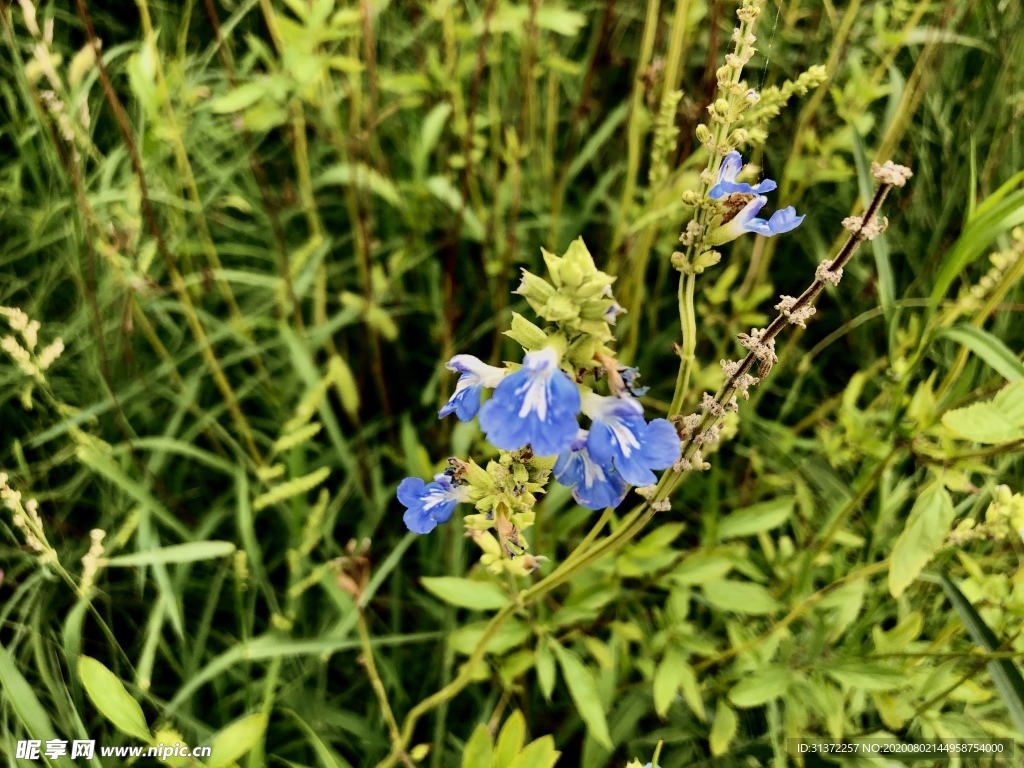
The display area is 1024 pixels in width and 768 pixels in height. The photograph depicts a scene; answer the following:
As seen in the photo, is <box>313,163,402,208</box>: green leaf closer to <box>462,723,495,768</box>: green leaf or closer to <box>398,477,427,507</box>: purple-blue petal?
<box>398,477,427,507</box>: purple-blue petal

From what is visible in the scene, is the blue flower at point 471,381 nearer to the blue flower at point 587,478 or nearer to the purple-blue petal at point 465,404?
the purple-blue petal at point 465,404

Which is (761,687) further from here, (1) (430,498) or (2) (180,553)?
(2) (180,553)

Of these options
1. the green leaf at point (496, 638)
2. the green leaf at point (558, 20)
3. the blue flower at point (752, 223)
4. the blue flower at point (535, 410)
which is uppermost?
the green leaf at point (558, 20)

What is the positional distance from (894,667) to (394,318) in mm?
1736

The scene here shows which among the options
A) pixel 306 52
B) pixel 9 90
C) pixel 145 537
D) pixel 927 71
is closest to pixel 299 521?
pixel 145 537

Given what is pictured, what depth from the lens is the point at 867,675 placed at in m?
1.35

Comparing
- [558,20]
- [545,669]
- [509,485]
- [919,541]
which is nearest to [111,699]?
[509,485]

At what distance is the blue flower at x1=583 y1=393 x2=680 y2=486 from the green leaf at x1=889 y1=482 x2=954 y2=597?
1.88ft

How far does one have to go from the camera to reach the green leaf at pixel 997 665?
115cm

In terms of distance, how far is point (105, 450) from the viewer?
5.84ft

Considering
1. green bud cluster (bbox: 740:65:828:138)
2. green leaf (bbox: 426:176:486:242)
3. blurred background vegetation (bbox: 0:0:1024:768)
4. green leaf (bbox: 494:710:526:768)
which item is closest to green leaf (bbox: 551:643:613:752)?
blurred background vegetation (bbox: 0:0:1024:768)

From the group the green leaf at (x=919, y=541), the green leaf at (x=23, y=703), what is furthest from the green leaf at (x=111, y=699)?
the green leaf at (x=919, y=541)

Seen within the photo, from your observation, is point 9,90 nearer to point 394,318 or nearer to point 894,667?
point 394,318

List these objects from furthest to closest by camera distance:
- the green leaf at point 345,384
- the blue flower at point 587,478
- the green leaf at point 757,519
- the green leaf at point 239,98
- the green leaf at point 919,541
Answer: the green leaf at point 345,384 → the green leaf at point 239,98 → the green leaf at point 757,519 → the green leaf at point 919,541 → the blue flower at point 587,478
